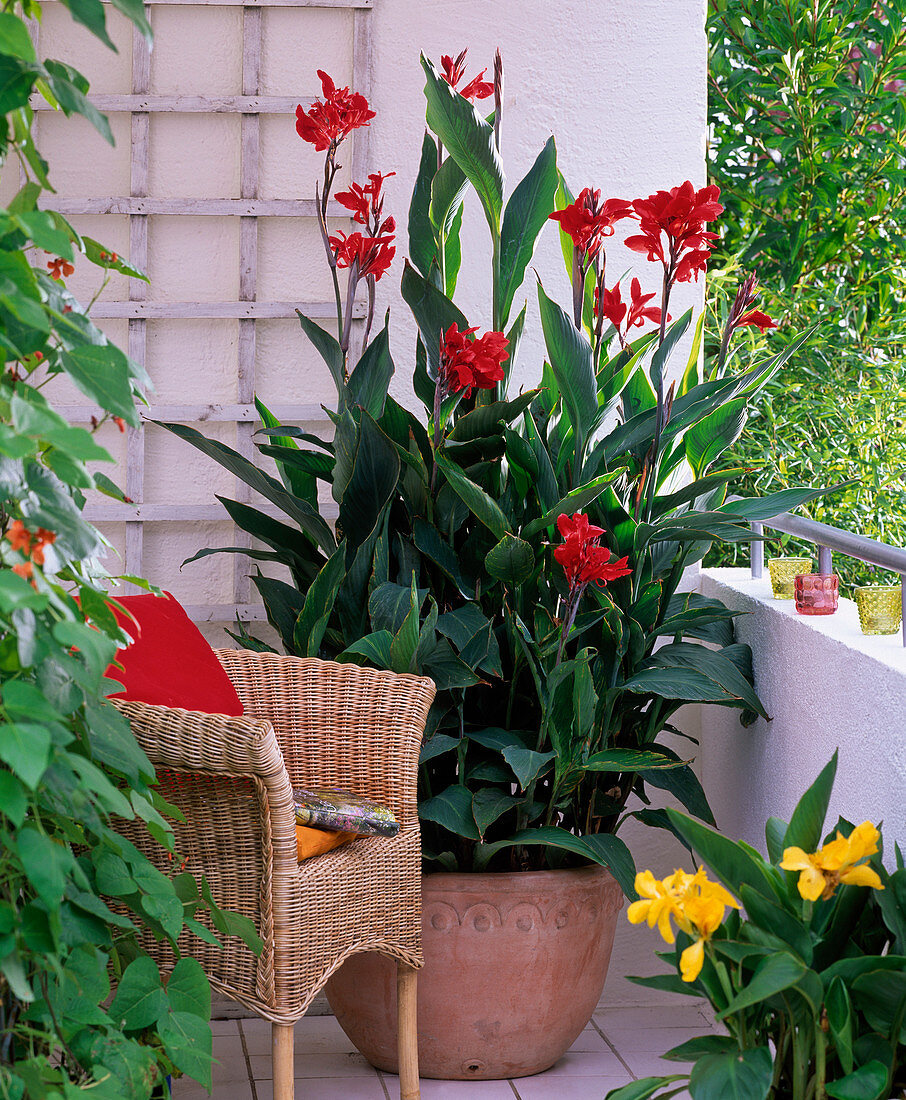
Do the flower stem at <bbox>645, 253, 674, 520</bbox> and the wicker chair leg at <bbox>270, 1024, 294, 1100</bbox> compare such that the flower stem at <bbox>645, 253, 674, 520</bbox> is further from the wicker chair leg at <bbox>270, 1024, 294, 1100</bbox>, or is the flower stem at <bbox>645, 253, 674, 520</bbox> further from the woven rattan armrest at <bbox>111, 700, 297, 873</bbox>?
the wicker chair leg at <bbox>270, 1024, 294, 1100</bbox>

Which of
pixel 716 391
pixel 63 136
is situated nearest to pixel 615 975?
pixel 716 391

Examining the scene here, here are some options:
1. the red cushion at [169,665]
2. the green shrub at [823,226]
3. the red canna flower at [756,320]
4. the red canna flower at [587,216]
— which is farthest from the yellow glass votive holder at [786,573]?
the red cushion at [169,665]

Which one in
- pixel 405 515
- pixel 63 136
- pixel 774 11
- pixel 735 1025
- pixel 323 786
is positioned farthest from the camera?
pixel 774 11

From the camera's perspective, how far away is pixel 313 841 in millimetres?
1708

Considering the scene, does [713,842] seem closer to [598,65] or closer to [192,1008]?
[192,1008]

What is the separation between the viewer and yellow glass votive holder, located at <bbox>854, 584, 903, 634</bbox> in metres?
1.68

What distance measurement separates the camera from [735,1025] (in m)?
1.19

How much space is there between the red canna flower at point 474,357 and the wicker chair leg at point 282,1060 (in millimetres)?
1034

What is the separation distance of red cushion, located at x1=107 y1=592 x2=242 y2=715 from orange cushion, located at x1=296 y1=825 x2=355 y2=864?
0.22 meters

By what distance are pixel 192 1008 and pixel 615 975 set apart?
1.47 meters

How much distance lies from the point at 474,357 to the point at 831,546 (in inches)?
25.4

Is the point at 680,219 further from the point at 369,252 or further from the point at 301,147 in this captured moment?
the point at 301,147

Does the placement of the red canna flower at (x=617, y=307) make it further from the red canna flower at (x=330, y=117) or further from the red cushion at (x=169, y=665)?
the red cushion at (x=169, y=665)

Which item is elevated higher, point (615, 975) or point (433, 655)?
point (433, 655)
